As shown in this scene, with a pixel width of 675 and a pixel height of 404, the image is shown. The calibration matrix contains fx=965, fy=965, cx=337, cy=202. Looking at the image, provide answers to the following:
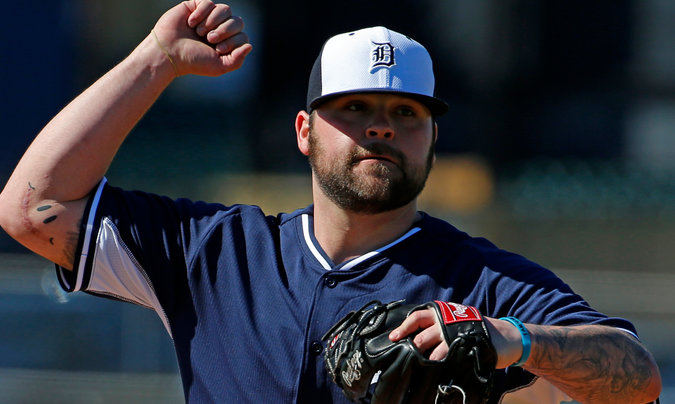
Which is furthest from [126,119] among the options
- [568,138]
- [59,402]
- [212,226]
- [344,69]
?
[568,138]

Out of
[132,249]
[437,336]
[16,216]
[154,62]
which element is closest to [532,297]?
[437,336]

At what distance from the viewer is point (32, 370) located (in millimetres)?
6055

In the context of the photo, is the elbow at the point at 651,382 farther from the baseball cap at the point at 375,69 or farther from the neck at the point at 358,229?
the baseball cap at the point at 375,69

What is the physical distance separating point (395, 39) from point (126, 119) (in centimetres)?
72

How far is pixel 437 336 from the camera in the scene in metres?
1.88

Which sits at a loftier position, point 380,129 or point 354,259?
point 380,129

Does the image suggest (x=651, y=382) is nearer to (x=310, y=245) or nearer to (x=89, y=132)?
(x=310, y=245)

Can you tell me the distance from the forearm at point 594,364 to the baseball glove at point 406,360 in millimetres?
143

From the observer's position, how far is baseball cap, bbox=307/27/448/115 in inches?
93.8

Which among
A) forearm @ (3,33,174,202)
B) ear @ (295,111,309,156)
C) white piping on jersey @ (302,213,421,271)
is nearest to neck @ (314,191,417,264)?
white piping on jersey @ (302,213,421,271)

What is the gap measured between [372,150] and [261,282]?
43 cm

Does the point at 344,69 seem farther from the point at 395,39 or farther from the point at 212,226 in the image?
the point at 212,226

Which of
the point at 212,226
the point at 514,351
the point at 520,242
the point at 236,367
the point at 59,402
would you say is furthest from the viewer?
the point at 520,242

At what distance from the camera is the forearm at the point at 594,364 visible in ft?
6.55
